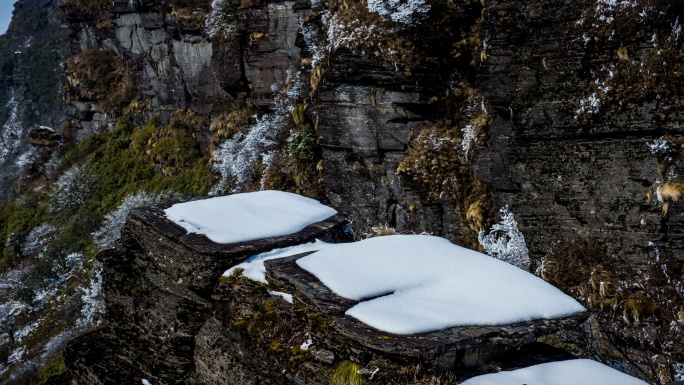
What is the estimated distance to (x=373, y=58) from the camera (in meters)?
15.1

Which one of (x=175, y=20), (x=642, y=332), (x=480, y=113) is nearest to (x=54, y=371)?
(x=175, y=20)

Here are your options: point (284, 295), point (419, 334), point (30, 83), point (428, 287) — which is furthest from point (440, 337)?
point (30, 83)

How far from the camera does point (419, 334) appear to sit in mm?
4191

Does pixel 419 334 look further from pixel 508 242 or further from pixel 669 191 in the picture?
pixel 508 242

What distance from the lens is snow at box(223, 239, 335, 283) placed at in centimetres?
548

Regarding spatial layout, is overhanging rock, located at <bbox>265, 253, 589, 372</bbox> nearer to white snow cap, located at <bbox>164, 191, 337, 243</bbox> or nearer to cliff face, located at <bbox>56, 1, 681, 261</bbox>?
white snow cap, located at <bbox>164, 191, 337, 243</bbox>

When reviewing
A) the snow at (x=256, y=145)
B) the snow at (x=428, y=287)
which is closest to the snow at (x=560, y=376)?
the snow at (x=428, y=287)

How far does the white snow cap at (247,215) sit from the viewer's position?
6174 millimetres

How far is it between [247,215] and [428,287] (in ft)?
8.75

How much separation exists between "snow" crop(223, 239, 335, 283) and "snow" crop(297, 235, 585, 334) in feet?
1.47

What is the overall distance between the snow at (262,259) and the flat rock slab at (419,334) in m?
0.58

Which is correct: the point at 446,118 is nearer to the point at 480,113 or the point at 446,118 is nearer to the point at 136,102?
the point at 480,113

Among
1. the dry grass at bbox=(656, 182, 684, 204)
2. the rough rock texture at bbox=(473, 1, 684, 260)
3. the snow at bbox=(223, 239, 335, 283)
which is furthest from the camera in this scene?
the rough rock texture at bbox=(473, 1, 684, 260)

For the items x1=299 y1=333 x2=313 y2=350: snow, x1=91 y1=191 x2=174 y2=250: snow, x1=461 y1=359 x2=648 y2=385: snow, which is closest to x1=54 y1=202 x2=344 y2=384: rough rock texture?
x1=299 y1=333 x2=313 y2=350: snow
